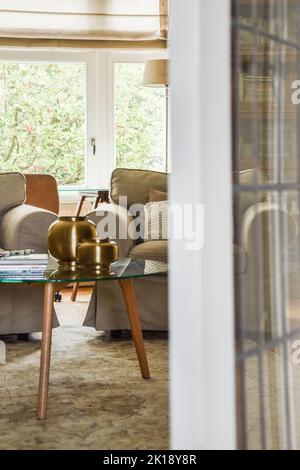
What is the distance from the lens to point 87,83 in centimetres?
590

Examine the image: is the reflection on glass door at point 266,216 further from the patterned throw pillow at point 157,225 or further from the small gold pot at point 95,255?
the patterned throw pillow at point 157,225

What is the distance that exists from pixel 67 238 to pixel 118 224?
888 mm

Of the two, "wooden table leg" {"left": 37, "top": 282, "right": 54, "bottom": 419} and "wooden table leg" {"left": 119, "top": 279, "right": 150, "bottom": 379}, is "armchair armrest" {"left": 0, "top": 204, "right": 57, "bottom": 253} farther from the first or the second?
"wooden table leg" {"left": 37, "top": 282, "right": 54, "bottom": 419}

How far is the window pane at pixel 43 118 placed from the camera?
19.0 feet

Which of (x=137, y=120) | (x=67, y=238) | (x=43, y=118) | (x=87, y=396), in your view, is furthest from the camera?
(x=137, y=120)

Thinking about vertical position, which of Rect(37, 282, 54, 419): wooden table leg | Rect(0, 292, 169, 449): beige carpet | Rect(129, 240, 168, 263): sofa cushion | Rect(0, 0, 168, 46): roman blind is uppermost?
Rect(0, 0, 168, 46): roman blind

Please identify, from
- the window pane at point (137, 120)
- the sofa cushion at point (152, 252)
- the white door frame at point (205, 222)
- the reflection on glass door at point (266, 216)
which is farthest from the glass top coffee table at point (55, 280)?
the window pane at point (137, 120)

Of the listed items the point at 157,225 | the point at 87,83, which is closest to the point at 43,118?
the point at 87,83

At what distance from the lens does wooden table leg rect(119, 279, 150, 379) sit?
3.14 metres

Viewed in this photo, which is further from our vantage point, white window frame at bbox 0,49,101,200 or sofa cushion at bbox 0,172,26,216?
white window frame at bbox 0,49,101,200

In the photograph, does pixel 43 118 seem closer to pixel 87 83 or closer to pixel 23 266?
pixel 87 83

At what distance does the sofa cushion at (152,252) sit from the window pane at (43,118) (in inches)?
86.6

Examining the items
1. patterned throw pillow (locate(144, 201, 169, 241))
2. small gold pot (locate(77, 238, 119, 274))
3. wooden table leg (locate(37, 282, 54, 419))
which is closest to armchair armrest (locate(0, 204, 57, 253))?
patterned throw pillow (locate(144, 201, 169, 241))

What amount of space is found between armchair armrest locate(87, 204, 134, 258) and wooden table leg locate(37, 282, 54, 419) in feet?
3.65
